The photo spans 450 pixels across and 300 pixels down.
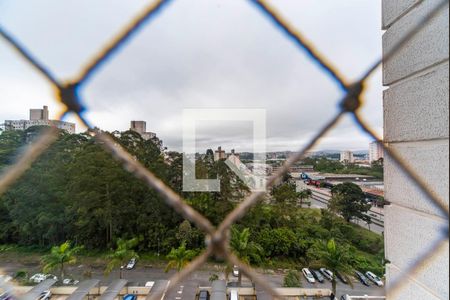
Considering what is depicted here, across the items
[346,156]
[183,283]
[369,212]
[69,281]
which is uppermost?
[346,156]

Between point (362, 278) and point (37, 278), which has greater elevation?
point (37, 278)

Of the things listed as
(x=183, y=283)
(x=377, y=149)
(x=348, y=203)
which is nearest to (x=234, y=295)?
(x=183, y=283)

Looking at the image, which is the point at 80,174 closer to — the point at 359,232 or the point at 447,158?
the point at 447,158

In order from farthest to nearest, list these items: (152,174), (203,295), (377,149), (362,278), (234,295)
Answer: (362,278) < (203,295) < (234,295) < (377,149) < (152,174)

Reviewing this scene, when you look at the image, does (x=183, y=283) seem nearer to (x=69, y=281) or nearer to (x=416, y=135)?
(x=69, y=281)

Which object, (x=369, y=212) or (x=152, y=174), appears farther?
(x=369, y=212)

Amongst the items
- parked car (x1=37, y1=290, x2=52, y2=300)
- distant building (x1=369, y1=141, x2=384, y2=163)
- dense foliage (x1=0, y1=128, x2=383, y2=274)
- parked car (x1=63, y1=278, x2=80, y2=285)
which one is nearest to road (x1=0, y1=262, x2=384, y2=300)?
parked car (x1=63, y1=278, x2=80, y2=285)
